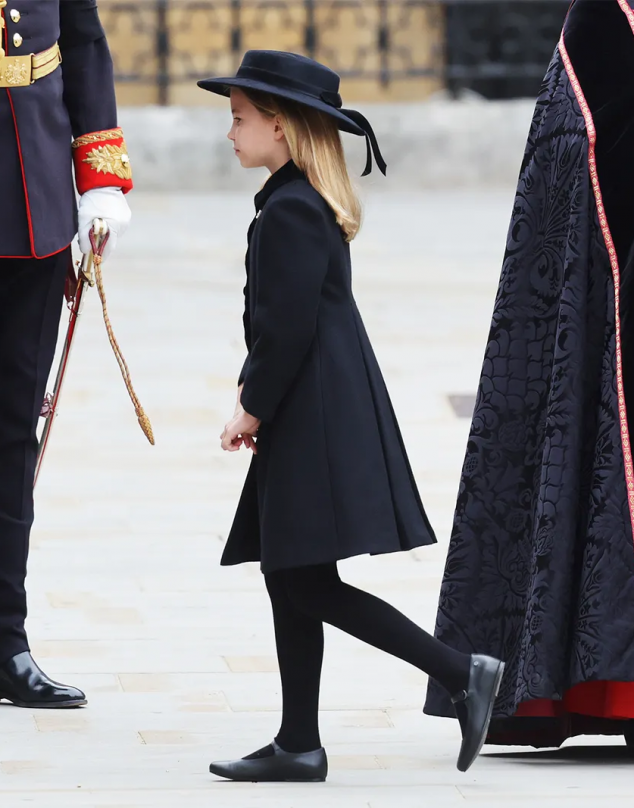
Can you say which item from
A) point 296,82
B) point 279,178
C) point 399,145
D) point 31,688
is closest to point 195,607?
point 31,688

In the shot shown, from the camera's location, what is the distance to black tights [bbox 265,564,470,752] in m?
3.39

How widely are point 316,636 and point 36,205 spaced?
3.70 ft

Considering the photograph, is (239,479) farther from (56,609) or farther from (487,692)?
(487,692)

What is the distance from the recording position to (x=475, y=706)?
340 cm

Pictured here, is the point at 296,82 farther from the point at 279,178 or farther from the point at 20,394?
the point at 20,394

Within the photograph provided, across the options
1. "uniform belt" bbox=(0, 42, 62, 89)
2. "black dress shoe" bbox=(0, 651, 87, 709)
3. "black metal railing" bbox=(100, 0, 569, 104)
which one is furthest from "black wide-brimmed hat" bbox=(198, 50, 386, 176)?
"black metal railing" bbox=(100, 0, 569, 104)

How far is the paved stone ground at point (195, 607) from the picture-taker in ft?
11.2

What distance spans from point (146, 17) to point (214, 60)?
0.70m

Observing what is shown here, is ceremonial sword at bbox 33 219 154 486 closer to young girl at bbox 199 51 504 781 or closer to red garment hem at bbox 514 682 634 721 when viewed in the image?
young girl at bbox 199 51 504 781

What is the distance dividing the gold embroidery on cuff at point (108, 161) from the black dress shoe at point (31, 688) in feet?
3.44

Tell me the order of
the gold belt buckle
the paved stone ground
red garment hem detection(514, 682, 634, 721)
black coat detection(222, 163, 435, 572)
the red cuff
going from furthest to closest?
the red cuff
the gold belt buckle
red garment hem detection(514, 682, 634, 721)
the paved stone ground
black coat detection(222, 163, 435, 572)

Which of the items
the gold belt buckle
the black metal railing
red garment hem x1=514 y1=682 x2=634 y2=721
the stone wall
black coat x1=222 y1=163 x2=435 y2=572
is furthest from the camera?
the black metal railing

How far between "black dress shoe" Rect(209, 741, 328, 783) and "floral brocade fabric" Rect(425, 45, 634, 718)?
32 centimetres

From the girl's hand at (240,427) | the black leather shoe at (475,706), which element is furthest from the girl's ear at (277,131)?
the black leather shoe at (475,706)
